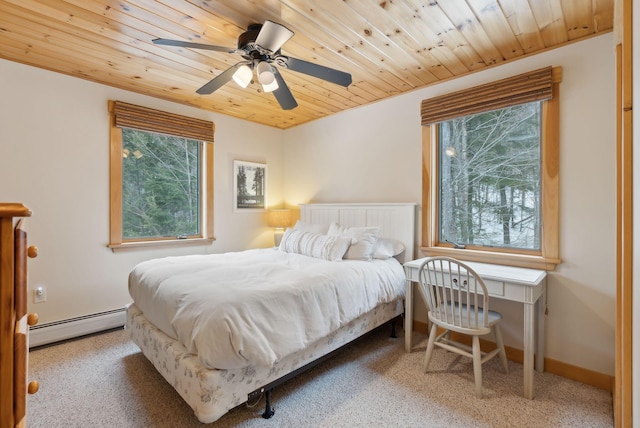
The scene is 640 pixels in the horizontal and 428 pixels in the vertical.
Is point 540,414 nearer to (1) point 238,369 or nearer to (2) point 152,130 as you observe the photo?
(1) point 238,369

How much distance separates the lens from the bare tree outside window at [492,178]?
7.93 feet

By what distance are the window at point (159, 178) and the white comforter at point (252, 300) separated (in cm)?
95

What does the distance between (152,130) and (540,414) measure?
13.0 feet

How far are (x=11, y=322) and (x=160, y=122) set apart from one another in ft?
9.82

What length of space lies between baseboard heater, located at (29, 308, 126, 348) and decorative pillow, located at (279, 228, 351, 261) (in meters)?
1.77

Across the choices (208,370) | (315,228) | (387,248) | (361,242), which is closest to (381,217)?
(387,248)

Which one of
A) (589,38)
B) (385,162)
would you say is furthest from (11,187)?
(589,38)

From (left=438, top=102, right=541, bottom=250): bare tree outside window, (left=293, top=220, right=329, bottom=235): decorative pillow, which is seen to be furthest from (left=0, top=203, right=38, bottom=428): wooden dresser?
(left=438, top=102, right=541, bottom=250): bare tree outside window

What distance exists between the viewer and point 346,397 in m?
1.94

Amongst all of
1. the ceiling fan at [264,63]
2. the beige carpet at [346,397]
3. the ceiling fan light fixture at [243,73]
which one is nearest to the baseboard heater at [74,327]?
the beige carpet at [346,397]

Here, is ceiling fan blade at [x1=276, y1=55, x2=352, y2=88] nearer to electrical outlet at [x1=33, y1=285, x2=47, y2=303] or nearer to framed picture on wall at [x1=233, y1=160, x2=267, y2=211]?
framed picture on wall at [x1=233, y1=160, x2=267, y2=211]

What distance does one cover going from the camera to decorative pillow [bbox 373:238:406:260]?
286cm

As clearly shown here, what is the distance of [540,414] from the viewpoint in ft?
5.85

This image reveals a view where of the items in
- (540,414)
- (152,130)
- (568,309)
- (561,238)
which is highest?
(152,130)
